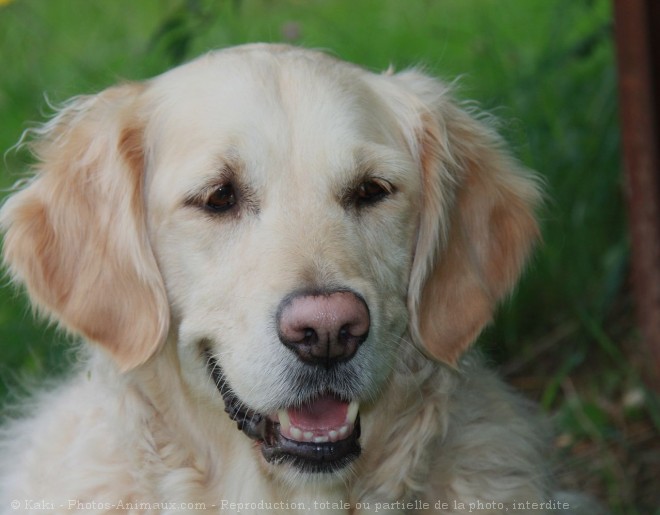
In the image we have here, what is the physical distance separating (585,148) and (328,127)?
2896 mm

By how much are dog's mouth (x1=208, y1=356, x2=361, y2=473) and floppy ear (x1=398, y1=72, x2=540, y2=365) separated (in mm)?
419

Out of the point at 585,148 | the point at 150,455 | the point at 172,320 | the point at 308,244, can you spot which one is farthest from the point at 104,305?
the point at 585,148

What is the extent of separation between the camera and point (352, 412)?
127 inches

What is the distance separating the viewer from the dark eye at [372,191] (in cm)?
333

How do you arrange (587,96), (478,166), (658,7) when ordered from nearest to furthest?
(478,166), (658,7), (587,96)

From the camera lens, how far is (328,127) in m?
3.29

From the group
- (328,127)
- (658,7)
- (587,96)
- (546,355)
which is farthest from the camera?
(587,96)

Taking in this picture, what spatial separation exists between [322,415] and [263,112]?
0.91m

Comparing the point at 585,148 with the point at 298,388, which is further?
the point at 585,148

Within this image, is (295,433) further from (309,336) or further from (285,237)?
(285,237)

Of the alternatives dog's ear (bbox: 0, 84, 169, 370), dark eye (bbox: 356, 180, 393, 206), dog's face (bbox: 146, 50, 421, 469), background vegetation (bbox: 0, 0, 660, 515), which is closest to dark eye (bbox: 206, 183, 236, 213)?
dog's face (bbox: 146, 50, 421, 469)

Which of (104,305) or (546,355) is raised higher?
(104,305)

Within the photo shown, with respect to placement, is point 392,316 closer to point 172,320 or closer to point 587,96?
point 172,320

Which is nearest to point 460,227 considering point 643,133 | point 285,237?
point 285,237
